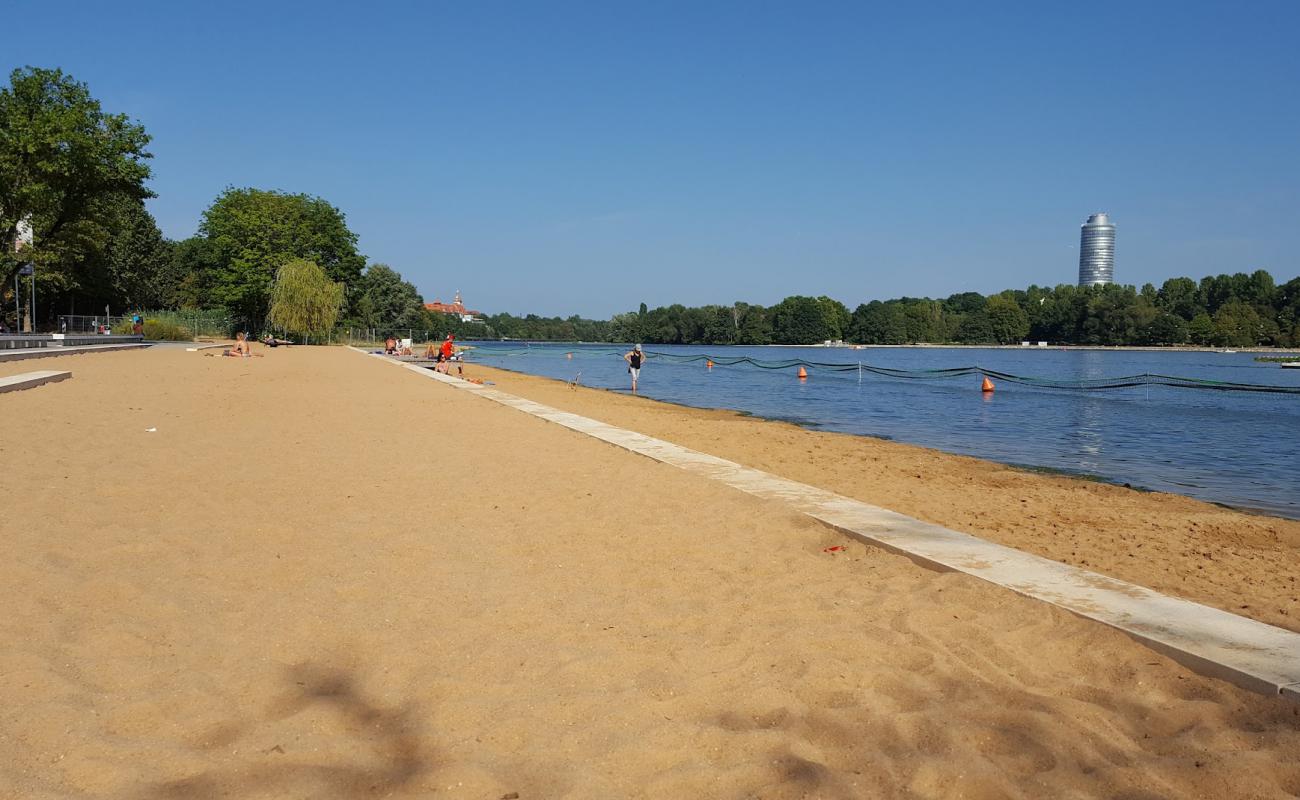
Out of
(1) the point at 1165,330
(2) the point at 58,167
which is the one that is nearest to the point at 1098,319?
(1) the point at 1165,330

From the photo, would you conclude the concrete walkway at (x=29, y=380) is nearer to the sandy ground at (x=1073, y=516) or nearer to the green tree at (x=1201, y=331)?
the sandy ground at (x=1073, y=516)

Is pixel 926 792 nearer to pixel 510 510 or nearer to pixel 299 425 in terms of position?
pixel 510 510

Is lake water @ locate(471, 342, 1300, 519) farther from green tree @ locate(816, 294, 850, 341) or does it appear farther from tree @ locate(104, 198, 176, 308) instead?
green tree @ locate(816, 294, 850, 341)

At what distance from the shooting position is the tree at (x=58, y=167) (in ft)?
153

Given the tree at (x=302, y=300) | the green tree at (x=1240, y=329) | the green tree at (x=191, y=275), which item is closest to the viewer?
the tree at (x=302, y=300)

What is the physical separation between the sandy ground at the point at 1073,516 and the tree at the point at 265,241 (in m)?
66.3

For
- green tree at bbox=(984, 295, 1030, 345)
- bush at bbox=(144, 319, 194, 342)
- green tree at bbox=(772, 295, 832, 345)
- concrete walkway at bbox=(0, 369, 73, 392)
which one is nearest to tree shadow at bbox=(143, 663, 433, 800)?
concrete walkway at bbox=(0, 369, 73, 392)

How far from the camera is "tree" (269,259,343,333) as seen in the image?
6444 cm

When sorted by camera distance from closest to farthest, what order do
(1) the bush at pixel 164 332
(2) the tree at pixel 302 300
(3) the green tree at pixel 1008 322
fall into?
1. (1) the bush at pixel 164 332
2. (2) the tree at pixel 302 300
3. (3) the green tree at pixel 1008 322

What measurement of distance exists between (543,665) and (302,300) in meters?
66.2

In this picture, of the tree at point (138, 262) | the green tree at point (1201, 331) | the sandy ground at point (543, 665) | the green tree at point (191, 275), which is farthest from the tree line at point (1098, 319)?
the sandy ground at point (543, 665)

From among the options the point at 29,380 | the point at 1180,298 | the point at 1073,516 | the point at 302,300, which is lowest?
the point at 1073,516

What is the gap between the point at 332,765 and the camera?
122 inches

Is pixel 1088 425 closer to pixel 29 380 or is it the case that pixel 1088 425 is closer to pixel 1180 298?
pixel 29 380
